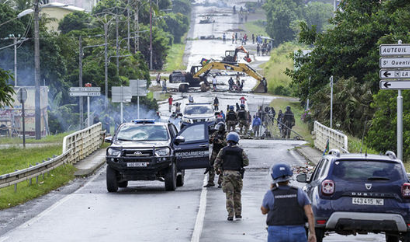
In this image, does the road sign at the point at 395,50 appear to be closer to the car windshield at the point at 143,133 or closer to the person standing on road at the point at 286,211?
the car windshield at the point at 143,133

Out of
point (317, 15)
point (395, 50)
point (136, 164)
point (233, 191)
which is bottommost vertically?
point (136, 164)

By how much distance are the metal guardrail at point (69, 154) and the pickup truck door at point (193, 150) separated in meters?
3.95

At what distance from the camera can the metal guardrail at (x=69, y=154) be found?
825 inches

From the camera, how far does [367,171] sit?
492 inches

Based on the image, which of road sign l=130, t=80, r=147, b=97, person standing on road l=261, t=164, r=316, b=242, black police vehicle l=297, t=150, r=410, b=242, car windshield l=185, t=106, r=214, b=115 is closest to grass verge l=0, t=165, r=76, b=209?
black police vehicle l=297, t=150, r=410, b=242

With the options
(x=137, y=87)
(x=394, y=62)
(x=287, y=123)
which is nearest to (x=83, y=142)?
(x=394, y=62)

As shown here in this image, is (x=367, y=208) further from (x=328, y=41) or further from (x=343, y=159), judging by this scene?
(x=328, y=41)

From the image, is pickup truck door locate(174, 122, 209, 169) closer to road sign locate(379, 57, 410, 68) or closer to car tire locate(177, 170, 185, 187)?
car tire locate(177, 170, 185, 187)

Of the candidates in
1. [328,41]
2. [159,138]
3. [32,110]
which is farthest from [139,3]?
[159,138]

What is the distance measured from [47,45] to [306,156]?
4394 cm

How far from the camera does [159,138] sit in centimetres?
2323

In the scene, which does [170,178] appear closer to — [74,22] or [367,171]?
[367,171]

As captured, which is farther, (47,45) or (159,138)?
(47,45)

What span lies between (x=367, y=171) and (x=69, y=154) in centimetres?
1838
